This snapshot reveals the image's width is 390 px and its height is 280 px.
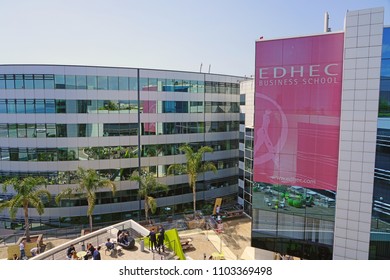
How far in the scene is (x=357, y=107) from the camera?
47.5ft

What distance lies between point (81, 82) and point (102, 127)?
4378 mm

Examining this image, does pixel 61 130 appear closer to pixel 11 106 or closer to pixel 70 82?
pixel 70 82

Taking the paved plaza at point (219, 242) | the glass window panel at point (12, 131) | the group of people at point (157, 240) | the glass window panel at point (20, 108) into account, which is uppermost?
the glass window panel at point (20, 108)

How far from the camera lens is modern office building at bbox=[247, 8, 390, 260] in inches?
560

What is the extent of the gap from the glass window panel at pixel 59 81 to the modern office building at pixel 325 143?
17402 mm

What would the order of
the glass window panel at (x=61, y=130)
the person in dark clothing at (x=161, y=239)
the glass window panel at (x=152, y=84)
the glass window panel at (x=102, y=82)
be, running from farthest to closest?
the glass window panel at (x=152, y=84) → the glass window panel at (x=102, y=82) → the glass window panel at (x=61, y=130) → the person in dark clothing at (x=161, y=239)

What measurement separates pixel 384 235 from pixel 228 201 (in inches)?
814

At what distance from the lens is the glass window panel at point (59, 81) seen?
25.5 meters

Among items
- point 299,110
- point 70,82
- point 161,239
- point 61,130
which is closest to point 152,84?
point 70,82

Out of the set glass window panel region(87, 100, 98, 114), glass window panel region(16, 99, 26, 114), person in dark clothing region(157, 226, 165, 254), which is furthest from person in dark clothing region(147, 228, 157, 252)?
glass window panel region(16, 99, 26, 114)

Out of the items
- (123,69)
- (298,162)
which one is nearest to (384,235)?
(298,162)

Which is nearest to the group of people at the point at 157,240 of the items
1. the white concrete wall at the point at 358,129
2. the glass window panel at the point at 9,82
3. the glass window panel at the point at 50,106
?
the white concrete wall at the point at 358,129

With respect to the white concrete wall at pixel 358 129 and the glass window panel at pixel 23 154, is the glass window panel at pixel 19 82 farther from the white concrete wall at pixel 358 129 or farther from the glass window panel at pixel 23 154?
the white concrete wall at pixel 358 129

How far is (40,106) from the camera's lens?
1008 inches
